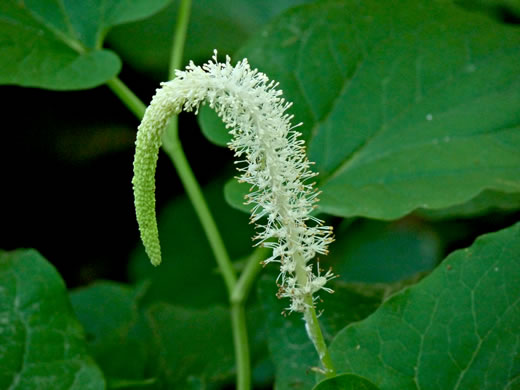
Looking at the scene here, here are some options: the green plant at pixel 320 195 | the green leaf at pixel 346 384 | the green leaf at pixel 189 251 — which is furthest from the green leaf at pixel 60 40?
the green leaf at pixel 189 251

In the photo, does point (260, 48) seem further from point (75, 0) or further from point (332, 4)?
point (75, 0)

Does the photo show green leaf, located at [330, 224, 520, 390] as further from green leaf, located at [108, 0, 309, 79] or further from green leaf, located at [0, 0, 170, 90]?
green leaf, located at [108, 0, 309, 79]

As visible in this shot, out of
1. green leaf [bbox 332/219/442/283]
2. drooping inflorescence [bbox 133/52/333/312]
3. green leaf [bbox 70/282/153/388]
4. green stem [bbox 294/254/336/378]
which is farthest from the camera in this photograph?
green leaf [bbox 332/219/442/283]

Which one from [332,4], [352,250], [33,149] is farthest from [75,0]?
[352,250]

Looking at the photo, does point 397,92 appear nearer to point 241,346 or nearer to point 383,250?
point 241,346

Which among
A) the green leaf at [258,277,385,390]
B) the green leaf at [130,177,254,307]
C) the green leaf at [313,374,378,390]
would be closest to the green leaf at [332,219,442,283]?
the green leaf at [130,177,254,307]

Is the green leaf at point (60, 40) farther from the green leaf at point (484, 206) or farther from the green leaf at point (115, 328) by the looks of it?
the green leaf at point (484, 206)
